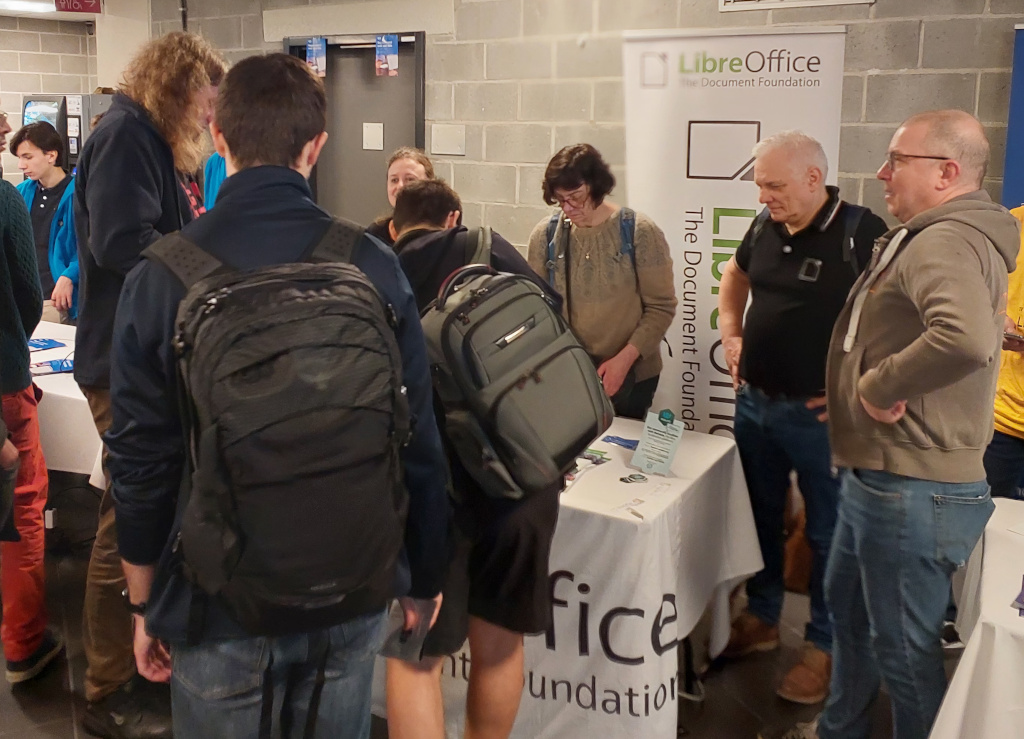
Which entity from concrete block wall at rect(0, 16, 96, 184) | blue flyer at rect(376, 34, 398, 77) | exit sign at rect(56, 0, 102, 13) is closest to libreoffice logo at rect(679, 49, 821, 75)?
blue flyer at rect(376, 34, 398, 77)

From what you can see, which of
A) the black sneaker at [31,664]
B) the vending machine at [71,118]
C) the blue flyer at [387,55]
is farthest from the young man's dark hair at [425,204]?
the vending machine at [71,118]

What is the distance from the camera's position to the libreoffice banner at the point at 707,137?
3.14 meters

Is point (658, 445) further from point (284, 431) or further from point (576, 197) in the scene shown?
point (284, 431)

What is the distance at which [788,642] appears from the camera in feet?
9.23

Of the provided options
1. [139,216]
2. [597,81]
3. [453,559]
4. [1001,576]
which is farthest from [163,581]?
[597,81]

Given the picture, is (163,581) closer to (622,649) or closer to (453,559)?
(453,559)

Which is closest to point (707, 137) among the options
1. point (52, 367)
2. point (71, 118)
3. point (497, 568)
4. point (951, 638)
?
point (951, 638)

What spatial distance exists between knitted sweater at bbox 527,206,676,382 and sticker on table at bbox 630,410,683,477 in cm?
63

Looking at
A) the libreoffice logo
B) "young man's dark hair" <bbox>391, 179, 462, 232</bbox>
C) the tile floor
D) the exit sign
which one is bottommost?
the tile floor

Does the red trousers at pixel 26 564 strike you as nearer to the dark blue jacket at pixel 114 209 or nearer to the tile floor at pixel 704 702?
the tile floor at pixel 704 702

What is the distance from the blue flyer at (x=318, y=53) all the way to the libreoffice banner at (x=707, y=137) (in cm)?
180

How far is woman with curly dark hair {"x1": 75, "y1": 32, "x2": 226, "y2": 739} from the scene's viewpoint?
1.93 meters

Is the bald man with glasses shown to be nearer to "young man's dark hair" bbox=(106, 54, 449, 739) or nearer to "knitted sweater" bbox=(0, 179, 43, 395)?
"young man's dark hair" bbox=(106, 54, 449, 739)

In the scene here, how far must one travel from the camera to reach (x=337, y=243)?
1238 mm
